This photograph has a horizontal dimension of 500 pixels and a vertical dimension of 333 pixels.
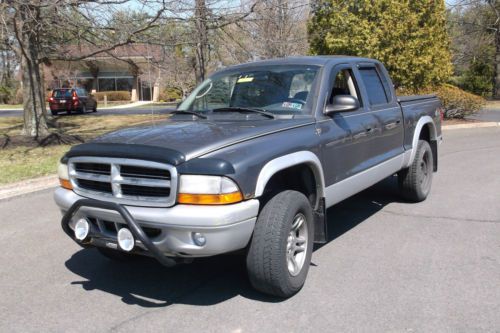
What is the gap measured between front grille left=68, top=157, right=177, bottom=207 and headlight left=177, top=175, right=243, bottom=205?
8 cm

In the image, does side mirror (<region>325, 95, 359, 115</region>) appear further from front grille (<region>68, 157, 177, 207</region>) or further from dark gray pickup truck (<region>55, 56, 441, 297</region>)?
front grille (<region>68, 157, 177, 207</region>)

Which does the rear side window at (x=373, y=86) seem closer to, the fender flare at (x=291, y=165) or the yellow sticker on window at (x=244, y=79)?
the yellow sticker on window at (x=244, y=79)

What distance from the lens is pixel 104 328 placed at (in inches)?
139

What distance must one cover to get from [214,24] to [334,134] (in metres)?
8.25

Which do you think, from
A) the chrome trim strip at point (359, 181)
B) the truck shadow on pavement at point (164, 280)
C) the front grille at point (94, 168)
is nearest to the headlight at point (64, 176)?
the front grille at point (94, 168)

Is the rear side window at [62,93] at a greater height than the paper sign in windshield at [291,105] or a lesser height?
greater

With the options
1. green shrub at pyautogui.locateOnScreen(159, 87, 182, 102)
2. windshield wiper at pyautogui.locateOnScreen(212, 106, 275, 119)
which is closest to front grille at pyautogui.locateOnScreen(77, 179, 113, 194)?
windshield wiper at pyautogui.locateOnScreen(212, 106, 275, 119)

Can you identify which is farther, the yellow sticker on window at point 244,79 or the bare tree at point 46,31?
the bare tree at point 46,31

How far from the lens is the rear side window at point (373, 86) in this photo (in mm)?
5688

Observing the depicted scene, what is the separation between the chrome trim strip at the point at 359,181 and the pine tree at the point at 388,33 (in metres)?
12.6

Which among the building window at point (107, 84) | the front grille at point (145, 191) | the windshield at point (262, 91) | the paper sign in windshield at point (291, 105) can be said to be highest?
the building window at point (107, 84)

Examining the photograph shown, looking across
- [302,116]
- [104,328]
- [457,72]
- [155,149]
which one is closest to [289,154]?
[302,116]

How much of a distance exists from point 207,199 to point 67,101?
2575 cm

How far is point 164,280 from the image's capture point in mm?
4383
